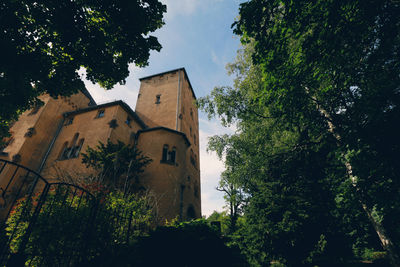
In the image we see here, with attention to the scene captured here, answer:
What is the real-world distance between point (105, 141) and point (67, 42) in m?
10.00

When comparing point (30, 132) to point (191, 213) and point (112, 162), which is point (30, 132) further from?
point (191, 213)

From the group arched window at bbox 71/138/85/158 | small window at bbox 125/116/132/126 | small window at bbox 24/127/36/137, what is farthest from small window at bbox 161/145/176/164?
small window at bbox 24/127/36/137

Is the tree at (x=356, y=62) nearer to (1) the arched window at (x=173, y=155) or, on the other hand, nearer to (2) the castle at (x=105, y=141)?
(2) the castle at (x=105, y=141)

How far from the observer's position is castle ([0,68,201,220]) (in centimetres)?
1438

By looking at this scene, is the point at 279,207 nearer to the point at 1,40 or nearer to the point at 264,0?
the point at 264,0

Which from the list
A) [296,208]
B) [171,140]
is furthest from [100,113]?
[296,208]

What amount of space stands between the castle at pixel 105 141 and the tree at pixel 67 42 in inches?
336

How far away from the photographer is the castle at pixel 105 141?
14375mm

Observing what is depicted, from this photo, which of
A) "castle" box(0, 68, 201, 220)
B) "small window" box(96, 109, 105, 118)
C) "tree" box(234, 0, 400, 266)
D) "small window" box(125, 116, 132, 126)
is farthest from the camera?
"small window" box(125, 116, 132, 126)

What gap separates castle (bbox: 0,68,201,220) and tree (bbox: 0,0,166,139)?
852 centimetres

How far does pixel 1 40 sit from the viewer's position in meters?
5.35

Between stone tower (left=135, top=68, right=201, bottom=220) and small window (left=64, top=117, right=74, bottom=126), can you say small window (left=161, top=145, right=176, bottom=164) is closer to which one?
stone tower (left=135, top=68, right=201, bottom=220)

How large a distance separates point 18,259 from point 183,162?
534 inches

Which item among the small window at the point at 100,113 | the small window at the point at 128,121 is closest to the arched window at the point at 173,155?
the small window at the point at 128,121
